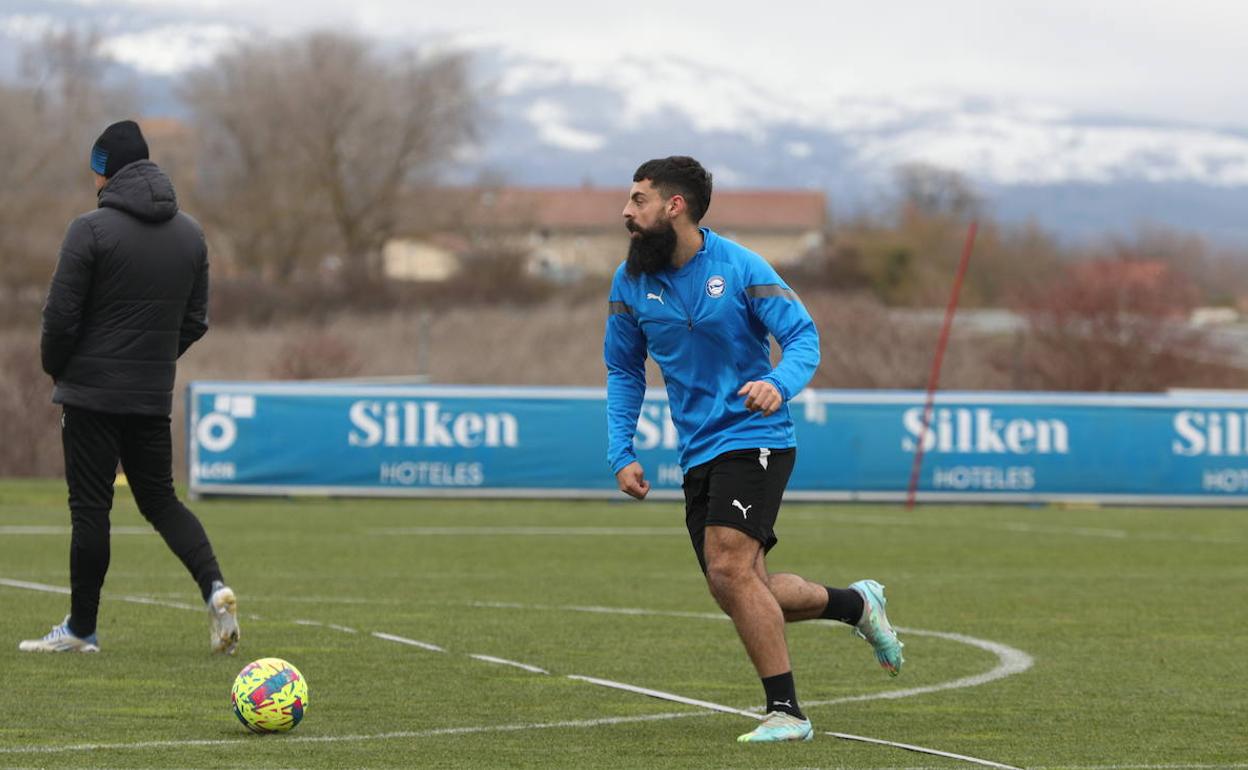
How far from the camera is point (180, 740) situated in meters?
7.09

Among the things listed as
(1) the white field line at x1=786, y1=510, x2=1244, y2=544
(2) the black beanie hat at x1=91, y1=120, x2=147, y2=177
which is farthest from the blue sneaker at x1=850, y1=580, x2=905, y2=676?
(1) the white field line at x1=786, y1=510, x2=1244, y2=544

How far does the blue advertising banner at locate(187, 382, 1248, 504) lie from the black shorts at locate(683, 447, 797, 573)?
1483 cm

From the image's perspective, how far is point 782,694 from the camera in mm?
7305

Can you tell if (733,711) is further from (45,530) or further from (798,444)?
(798,444)

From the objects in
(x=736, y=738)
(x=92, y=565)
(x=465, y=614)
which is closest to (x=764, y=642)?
(x=736, y=738)

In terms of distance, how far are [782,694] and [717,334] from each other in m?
1.25

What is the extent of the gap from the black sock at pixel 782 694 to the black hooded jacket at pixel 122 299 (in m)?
3.30

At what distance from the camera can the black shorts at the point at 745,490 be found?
738 centimetres

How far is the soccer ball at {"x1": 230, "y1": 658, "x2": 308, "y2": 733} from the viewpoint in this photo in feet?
23.7

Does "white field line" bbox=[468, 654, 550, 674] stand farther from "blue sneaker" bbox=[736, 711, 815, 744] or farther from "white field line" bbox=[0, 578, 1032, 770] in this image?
"blue sneaker" bbox=[736, 711, 815, 744]

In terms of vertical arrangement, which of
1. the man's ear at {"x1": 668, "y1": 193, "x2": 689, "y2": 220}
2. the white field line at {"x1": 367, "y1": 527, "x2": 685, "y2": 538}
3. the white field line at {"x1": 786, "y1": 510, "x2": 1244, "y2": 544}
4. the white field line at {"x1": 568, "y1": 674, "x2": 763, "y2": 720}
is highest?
the man's ear at {"x1": 668, "y1": 193, "x2": 689, "y2": 220}

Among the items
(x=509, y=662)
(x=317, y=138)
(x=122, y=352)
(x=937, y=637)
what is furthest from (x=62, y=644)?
(x=317, y=138)

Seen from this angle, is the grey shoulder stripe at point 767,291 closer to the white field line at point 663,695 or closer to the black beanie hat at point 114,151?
the white field line at point 663,695

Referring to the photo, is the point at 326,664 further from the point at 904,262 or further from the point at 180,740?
the point at 904,262
